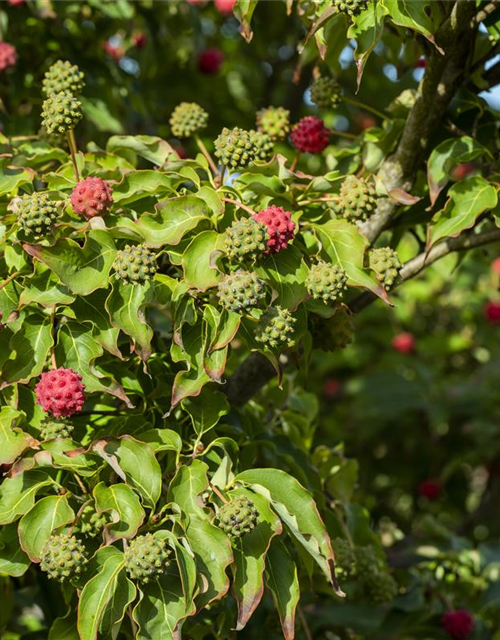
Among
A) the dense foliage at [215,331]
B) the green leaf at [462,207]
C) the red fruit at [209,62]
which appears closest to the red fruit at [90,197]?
the dense foliage at [215,331]

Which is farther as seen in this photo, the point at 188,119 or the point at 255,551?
the point at 188,119

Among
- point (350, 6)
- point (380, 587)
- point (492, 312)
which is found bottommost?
point (492, 312)

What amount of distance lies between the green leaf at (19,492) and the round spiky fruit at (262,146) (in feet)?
2.72

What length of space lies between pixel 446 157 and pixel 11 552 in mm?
1330

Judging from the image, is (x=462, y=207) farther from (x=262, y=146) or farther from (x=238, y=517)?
(x=238, y=517)

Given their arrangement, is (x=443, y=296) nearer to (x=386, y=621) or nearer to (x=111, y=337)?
(x=386, y=621)

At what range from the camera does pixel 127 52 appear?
4539 millimetres

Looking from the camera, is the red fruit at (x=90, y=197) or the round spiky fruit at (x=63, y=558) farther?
the red fruit at (x=90, y=197)

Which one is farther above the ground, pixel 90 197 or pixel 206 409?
pixel 90 197

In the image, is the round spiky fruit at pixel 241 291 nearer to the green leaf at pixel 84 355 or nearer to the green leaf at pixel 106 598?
the green leaf at pixel 84 355

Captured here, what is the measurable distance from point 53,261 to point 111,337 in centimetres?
20

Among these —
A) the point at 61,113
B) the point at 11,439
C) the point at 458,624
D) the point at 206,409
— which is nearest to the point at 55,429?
the point at 11,439

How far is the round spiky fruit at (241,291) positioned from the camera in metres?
1.80

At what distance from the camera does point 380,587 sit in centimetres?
272
